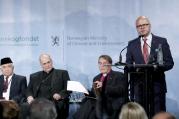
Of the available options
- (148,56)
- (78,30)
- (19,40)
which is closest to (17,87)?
(19,40)

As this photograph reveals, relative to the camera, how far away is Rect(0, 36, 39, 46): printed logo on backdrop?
6.92 m

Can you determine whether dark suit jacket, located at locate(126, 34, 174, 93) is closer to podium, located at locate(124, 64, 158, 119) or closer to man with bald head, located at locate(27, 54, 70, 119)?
podium, located at locate(124, 64, 158, 119)

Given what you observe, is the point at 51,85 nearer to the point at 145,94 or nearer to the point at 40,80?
the point at 40,80

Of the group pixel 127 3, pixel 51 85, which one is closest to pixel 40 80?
pixel 51 85

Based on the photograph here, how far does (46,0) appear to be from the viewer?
6906 mm

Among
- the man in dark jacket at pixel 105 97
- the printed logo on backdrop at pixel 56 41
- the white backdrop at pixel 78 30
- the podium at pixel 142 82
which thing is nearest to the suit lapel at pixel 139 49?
the podium at pixel 142 82

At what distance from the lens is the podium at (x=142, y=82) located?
14.7ft

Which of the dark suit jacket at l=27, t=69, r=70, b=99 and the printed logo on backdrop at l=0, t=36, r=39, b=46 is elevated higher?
the printed logo on backdrop at l=0, t=36, r=39, b=46

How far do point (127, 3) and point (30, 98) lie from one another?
81.5 inches

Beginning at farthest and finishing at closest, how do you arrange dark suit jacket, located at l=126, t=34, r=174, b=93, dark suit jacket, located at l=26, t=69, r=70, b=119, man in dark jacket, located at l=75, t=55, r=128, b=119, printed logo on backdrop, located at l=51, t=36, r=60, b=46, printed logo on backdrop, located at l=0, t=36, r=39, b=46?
1. printed logo on backdrop, located at l=0, t=36, r=39, b=46
2. printed logo on backdrop, located at l=51, t=36, r=60, b=46
3. dark suit jacket, located at l=26, t=69, r=70, b=119
4. man in dark jacket, located at l=75, t=55, r=128, b=119
5. dark suit jacket, located at l=126, t=34, r=174, b=93

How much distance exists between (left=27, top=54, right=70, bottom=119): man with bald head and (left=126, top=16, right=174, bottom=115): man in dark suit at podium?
4.44 feet

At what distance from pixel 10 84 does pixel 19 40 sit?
36.1 inches

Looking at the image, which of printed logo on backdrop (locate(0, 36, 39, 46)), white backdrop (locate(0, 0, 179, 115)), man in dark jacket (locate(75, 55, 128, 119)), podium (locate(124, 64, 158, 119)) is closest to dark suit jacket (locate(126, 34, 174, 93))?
podium (locate(124, 64, 158, 119))

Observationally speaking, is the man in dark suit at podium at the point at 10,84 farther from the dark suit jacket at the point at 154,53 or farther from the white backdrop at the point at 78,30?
the dark suit jacket at the point at 154,53
